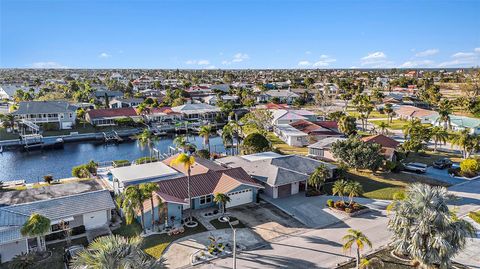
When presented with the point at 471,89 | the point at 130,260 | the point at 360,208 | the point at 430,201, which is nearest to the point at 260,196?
the point at 360,208

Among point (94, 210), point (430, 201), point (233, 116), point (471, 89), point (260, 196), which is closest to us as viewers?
point (430, 201)

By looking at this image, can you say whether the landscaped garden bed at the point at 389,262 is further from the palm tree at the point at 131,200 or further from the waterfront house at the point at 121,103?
the waterfront house at the point at 121,103

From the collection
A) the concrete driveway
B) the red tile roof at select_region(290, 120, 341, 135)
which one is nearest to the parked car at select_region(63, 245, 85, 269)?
the concrete driveway

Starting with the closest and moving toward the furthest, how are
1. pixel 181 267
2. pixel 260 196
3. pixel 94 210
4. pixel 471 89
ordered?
pixel 181 267
pixel 94 210
pixel 260 196
pixel 471 89

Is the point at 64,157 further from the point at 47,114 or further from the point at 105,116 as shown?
the point at 105,116

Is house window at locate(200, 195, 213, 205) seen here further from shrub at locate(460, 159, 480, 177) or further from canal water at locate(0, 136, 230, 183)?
shrub at locate(460, 159, 480, 177)

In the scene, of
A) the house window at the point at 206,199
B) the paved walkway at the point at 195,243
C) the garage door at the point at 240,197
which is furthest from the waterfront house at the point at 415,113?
the paved walkway at the point at 195,243

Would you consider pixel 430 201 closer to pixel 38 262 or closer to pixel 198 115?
pixel 38 262
